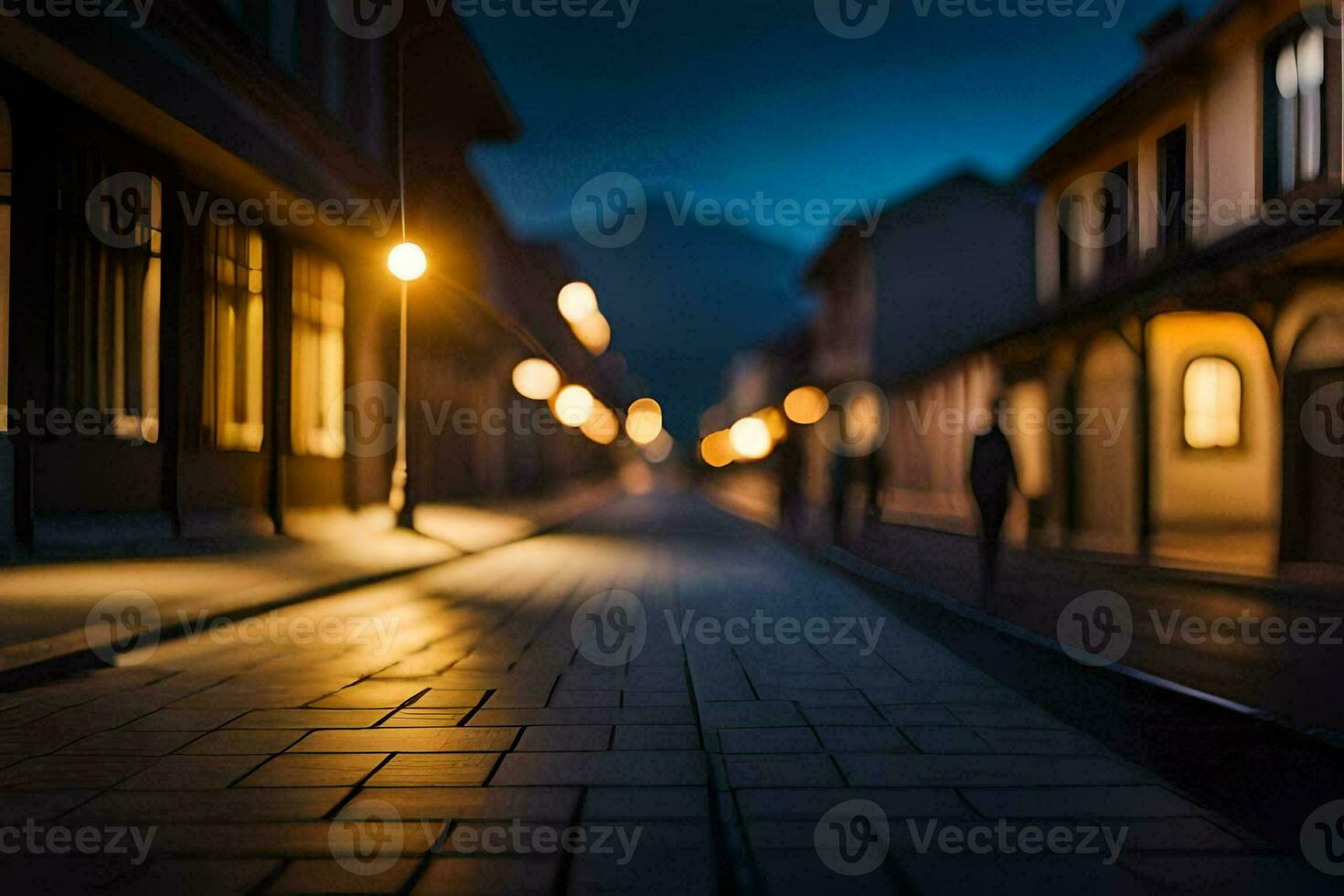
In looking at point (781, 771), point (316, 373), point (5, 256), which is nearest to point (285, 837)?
point (781, 771)

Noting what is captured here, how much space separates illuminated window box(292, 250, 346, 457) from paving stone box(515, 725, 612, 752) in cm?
1222

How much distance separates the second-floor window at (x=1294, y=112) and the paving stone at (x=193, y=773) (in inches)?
579

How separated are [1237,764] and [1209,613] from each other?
228 inches

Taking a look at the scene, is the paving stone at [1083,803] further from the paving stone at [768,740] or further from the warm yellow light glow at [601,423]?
the warm yellow light glow at [601,423]

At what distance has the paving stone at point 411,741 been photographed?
14.7 feet

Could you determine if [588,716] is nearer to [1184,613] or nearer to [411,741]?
[411,741]

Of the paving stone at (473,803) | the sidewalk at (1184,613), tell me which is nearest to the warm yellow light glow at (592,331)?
the sidewalk at (1184,613)

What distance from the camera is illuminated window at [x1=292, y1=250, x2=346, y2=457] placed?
16.0 meters

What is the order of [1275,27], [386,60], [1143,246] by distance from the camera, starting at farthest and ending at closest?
[386,60]
[1143,246]
[1275,27]

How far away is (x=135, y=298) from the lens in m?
11.8

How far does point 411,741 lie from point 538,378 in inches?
512

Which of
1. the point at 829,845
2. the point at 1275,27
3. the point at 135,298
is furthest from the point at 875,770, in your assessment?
the point at 1275,27

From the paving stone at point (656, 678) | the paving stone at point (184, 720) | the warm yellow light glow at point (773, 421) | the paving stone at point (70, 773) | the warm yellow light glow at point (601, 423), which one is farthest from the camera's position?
the warm yellow light glow at point (773, 421)

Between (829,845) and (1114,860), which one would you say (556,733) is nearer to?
→ (829,845)
